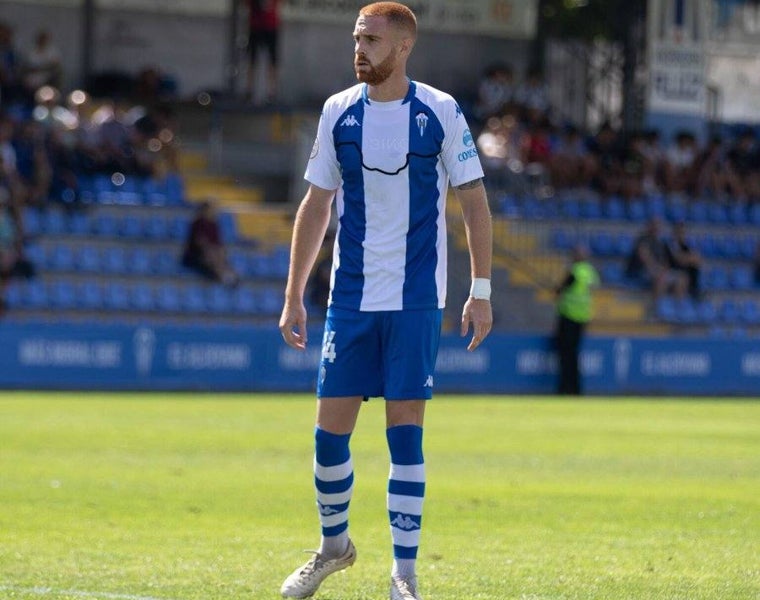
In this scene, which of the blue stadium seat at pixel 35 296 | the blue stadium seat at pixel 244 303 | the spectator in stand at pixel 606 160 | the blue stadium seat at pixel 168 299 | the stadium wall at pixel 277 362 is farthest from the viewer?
the spectator in stand at pixel 606 160

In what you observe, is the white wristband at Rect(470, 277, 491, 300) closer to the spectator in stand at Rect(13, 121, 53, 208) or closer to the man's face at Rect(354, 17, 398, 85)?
the man's face at Rect(354, 17, 398, 85)

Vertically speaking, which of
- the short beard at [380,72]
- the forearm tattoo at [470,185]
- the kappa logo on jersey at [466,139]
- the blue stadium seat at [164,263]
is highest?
the short beard at [380,72]

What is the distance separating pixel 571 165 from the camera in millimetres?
30750

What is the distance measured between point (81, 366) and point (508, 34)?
1523cm

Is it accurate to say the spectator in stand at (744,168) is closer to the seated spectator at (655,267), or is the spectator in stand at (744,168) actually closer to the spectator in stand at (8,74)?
the seated spectator at (655,267)

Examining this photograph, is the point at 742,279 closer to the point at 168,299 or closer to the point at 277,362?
the point at 277,362

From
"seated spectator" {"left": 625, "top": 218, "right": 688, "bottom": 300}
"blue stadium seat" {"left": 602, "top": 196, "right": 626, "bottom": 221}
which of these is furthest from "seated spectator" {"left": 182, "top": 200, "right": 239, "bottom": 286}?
"blue stadium seat" {"left": 602, "top": 196, "right": 626, "bottom": 221}

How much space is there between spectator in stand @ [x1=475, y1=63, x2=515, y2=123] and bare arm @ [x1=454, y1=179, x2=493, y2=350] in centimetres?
2484

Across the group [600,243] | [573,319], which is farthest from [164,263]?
[600,243]

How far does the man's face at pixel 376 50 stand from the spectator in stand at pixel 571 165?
23661 mm

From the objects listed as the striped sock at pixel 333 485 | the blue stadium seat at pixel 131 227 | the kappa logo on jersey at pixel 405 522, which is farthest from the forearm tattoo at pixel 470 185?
the blue stadium seat at pixel 131 227

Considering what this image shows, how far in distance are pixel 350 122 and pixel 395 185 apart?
328mm

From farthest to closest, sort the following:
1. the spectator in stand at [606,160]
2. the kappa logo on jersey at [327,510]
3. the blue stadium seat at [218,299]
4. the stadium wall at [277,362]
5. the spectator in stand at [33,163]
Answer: the spectator in stand at [606,160] → the blue stadium seat at [218,299] → the spectator in stand at [33,163] → the stadium wall at [277,362] → the kappa logo on jersey at [327,510]

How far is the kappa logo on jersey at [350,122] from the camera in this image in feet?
23.4
